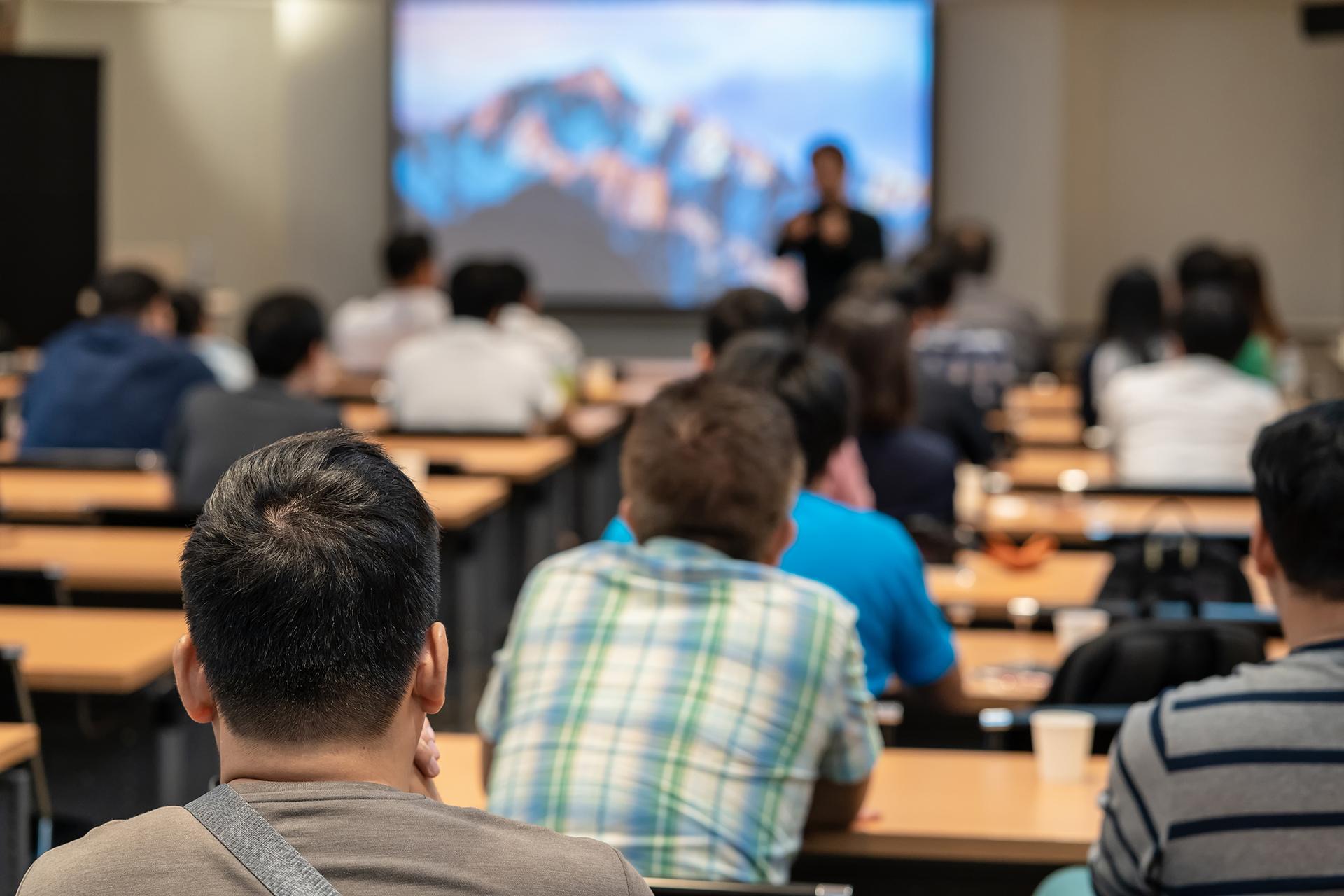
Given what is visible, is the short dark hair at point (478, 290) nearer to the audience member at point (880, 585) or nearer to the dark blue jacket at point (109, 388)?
the dark blue jacket at point (109, 388)

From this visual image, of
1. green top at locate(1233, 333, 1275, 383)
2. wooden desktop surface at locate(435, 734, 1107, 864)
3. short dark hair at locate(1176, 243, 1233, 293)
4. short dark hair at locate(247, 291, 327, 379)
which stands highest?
short dark hair at locate(1176, 243, 1233, 293)

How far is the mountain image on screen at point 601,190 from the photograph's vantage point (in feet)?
33.5

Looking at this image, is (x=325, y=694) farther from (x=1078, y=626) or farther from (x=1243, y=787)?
(x=1078, y=626)

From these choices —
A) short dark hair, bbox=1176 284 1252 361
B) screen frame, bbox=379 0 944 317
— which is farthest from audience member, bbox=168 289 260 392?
short dark hair, bbox=1176 284 1252 361

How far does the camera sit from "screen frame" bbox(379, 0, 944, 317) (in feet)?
32.5

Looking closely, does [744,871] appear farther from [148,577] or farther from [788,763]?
[148,577]

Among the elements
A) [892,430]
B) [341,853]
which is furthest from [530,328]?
[341,853]

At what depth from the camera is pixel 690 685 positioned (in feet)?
6.47

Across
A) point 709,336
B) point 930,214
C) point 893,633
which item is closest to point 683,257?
point 930,214

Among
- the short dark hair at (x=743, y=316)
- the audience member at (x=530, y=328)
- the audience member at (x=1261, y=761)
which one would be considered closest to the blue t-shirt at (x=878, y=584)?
the audience member at (x=1261, y=761)

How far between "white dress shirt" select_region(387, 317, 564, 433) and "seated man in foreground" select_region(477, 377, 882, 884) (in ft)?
13.4

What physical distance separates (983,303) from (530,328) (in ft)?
6.62

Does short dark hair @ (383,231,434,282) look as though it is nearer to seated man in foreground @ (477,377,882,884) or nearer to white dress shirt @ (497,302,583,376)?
white dress shirt @ (497,302,583,376)

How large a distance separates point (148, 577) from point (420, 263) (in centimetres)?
438
